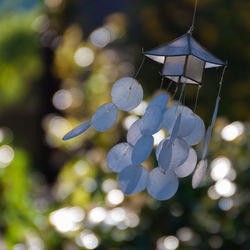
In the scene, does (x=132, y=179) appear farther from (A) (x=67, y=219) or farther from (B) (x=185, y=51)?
(A) (x=67, y=219)

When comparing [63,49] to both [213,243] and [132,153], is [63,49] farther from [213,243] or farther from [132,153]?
[132,153]

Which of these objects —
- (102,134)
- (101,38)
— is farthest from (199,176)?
(101,38)

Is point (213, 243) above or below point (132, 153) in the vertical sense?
below

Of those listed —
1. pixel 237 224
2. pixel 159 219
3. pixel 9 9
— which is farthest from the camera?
pixel 9 9

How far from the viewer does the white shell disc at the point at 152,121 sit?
624 millimetres

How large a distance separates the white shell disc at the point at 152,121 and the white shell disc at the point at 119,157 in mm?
42

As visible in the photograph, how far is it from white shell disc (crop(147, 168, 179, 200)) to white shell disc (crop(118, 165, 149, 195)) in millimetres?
13

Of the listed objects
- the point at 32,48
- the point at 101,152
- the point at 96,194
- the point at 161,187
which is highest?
the point at 161,187

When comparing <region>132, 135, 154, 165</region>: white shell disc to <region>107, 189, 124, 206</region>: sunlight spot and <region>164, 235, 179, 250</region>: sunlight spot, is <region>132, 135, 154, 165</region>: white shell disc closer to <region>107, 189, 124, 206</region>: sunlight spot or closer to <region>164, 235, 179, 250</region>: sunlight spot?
<region>164, 235, 179, 250</region>: sunlight spot

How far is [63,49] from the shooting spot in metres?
3.85

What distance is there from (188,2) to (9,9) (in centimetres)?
501

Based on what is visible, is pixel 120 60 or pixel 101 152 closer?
pixel 101 152

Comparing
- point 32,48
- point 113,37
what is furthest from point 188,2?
point 32,48

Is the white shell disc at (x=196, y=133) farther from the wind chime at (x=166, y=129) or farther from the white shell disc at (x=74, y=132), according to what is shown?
the white shell disc at (x=74, y=132)
